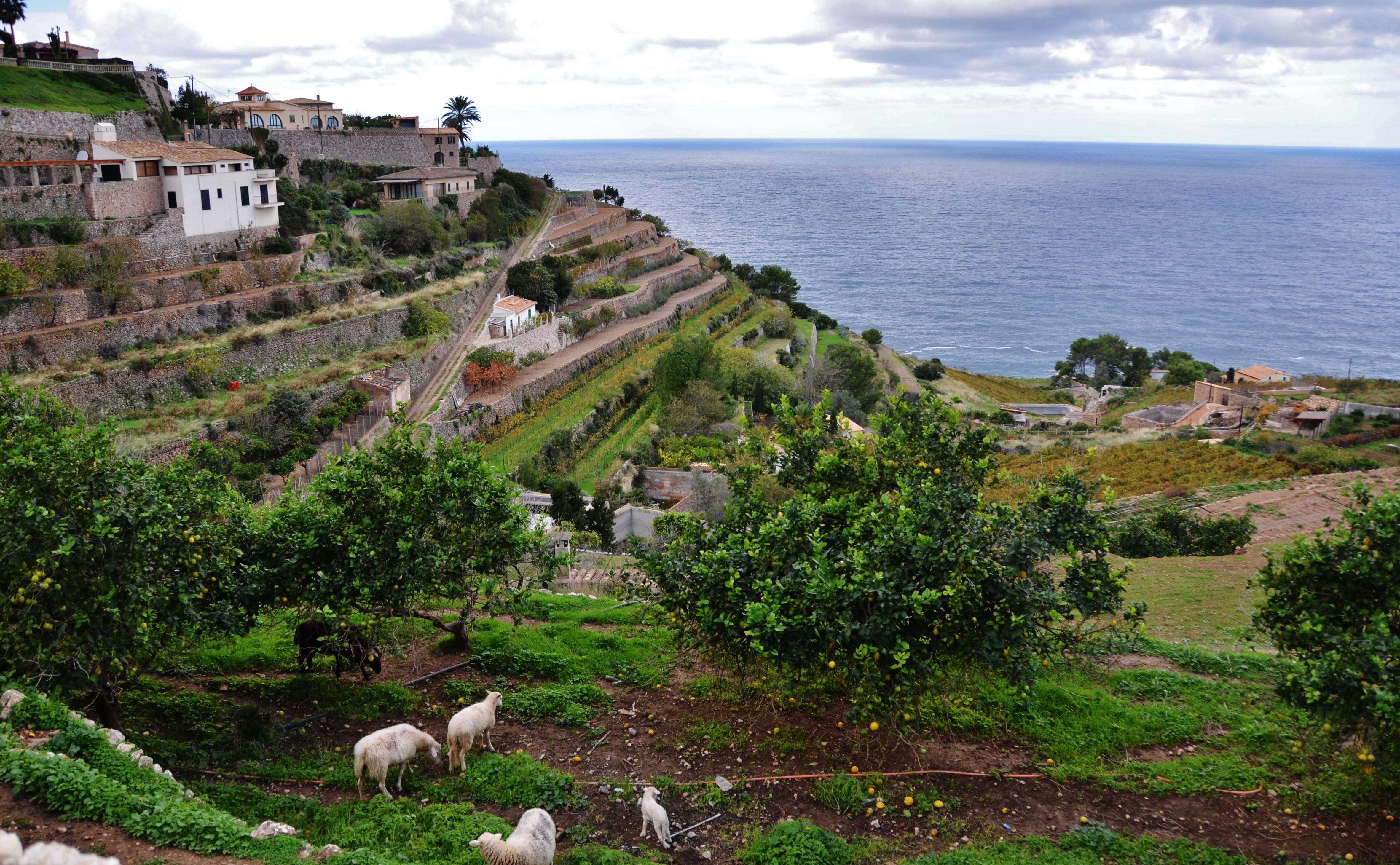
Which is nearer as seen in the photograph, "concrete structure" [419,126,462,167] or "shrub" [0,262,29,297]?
"shrub" [0,262,29,297]

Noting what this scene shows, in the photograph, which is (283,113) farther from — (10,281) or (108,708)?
(108,708)

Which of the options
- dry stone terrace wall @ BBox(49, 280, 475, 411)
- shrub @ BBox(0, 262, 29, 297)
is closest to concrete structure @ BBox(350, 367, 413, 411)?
dry stone terrace wall @ BBox(49, 280, 475, 411)

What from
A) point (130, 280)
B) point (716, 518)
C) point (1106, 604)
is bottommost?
point (716, 518)

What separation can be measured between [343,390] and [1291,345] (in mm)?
94189

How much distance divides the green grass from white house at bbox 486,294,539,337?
20288 mm

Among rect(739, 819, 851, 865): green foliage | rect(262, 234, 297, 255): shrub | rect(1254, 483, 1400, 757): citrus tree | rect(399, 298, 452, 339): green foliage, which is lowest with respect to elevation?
rect(739, 819, 851, 865): green foliage

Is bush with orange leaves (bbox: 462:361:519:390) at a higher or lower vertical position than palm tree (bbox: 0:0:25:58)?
lower

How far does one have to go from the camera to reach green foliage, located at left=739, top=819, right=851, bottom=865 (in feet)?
30.5

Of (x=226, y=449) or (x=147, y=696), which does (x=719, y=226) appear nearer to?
(x=226, y=449)

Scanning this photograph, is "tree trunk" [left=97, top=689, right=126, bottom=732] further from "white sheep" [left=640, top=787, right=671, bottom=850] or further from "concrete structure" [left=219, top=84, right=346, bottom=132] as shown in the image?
"concrete structure" [left=219, top=84, right=346, bottom=132]

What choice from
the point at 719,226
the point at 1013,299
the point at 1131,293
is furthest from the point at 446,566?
the point at 719,226

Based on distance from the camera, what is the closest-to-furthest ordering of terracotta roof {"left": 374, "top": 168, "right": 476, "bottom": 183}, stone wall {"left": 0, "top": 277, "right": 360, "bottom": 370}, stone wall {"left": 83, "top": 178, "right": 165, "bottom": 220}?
stone wall {"left": 0, "top": 277, "right": 360, "bottom": 370}
stone wall {"left": 83, "top": 178, "right": 165, "bottom": 220}
terracotta roof {"left": 374, "top": 168, "right": 476, "bottom": 183}

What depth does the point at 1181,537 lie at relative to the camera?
27266 mm

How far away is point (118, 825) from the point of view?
8.08 metres
